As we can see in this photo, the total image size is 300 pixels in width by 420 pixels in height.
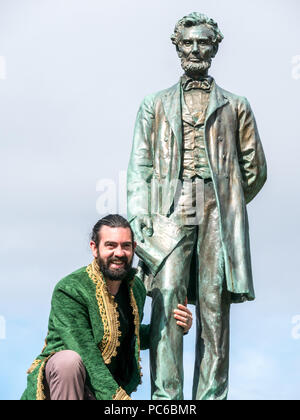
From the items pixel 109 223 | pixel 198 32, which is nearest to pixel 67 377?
pixel 109 223

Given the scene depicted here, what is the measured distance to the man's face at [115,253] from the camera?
14.6m

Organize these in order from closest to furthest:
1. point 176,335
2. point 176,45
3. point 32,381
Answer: point 32,381, point 176,335, point 176,45

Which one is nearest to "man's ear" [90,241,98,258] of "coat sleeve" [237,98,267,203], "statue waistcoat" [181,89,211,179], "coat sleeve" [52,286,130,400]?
"coat sleeve" [52,286,130,400]

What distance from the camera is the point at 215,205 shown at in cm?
1588

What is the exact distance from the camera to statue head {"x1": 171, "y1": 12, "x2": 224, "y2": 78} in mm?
16219

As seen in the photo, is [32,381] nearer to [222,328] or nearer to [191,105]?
[222,328]

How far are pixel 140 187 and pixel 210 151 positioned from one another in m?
0.77

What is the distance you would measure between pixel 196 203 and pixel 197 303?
969mm

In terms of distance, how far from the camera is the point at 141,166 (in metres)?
16.1

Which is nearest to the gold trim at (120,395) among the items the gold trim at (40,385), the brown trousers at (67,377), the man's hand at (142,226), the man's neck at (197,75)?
the brown trousers at (67,377)

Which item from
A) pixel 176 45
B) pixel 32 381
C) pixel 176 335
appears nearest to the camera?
pixel 32 381

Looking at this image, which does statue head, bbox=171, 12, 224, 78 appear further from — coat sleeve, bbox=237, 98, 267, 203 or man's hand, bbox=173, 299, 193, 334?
man's hand, bbox=173, 299, 193, 334

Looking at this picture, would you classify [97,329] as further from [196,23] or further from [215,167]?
[196,23]
